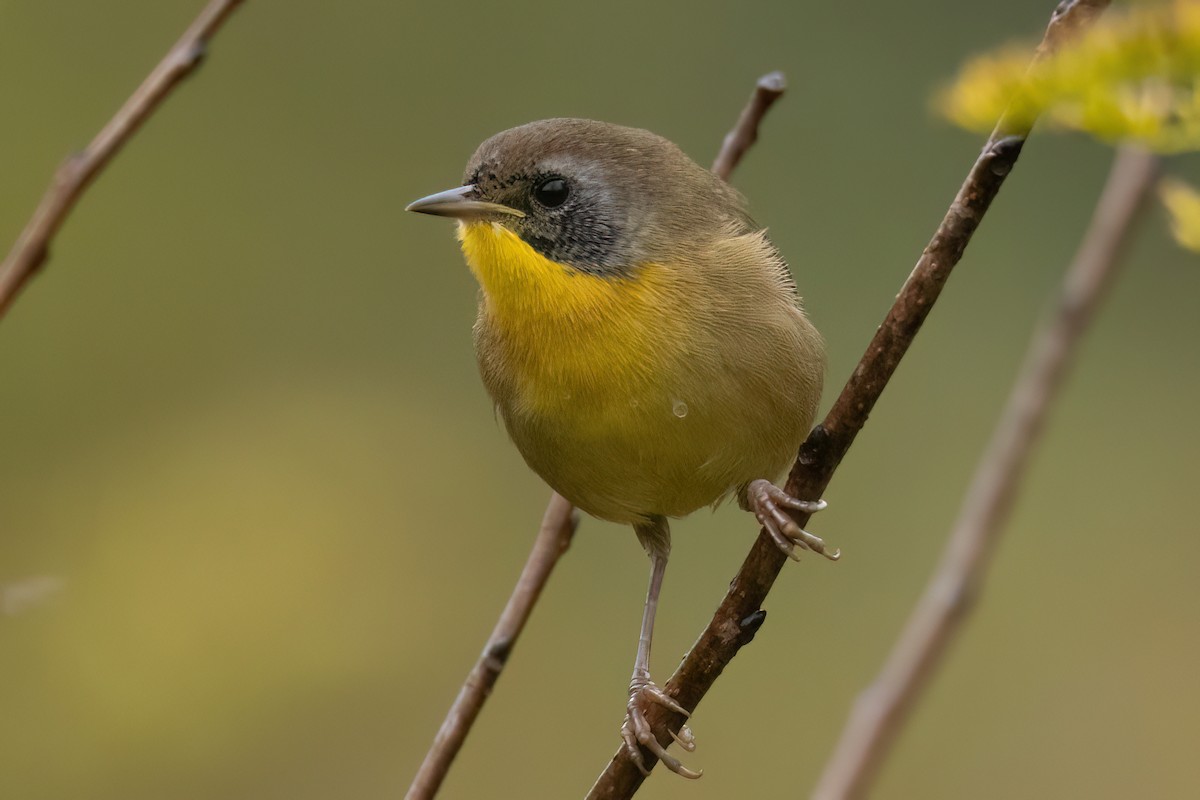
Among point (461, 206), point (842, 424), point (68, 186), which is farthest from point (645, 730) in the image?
point (68, 186)

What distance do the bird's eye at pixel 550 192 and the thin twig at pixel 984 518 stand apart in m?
1.88

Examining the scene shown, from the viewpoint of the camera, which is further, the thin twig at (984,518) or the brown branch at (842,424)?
the brown branch at (842,424)

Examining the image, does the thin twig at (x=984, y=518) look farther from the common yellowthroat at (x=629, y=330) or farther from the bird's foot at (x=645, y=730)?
the common yellowthroat at (x=629, y=330)

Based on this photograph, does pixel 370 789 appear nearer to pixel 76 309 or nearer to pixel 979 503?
pixel 76 309

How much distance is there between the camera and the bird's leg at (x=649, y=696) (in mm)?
2766

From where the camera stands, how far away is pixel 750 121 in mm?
3244

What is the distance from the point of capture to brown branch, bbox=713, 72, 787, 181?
3145 millimetres

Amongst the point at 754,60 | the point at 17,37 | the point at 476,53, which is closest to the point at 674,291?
the point at 754,60

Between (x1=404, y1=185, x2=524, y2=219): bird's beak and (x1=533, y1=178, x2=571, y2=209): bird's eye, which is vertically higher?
(x1=533, y1=178, x2=571, y2=209): bird's eye

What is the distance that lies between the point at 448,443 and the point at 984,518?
20.3 feet

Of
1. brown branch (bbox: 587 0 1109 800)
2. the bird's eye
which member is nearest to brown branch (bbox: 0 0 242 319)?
brown branch (bbox: 587 0 1109 800)

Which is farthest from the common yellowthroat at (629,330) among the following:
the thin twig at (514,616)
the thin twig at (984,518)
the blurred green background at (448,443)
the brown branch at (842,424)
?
the blurred green background at (448,443)

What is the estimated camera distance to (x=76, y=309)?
7.76m

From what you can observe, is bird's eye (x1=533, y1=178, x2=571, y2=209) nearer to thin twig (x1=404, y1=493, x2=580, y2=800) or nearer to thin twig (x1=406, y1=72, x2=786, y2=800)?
thin twig (x1=406, y1=72, x2=786, y2=800)
